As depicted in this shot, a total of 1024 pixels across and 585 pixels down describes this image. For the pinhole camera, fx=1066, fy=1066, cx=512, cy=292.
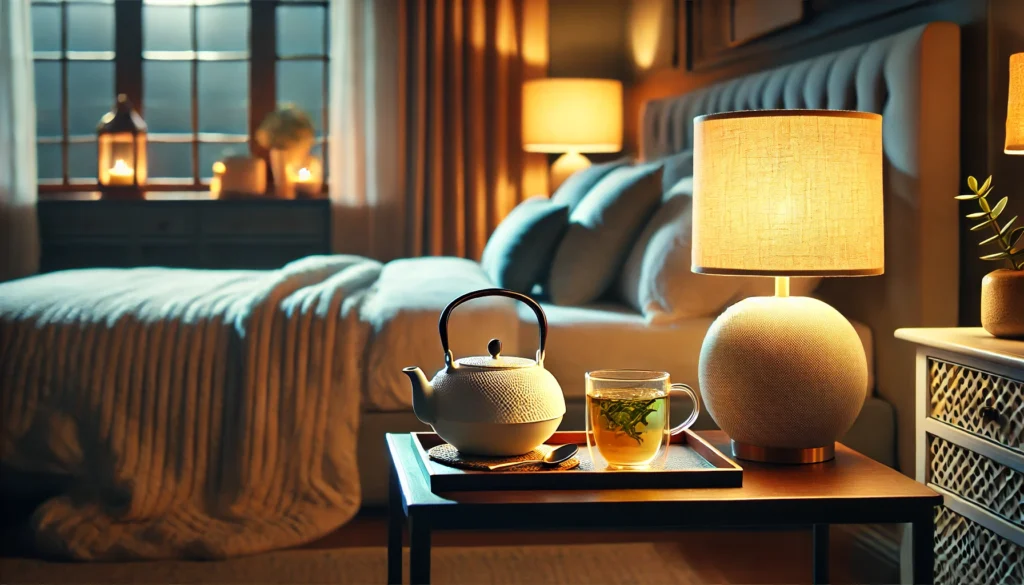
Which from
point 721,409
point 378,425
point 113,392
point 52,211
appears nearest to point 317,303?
point 378,425

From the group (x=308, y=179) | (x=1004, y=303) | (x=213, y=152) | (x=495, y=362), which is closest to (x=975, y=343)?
(x=1004, y=303)

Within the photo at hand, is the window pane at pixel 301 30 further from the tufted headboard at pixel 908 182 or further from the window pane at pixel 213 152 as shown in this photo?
the tufted headboard at pixel 908 182

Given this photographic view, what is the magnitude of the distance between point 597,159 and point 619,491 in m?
4.36

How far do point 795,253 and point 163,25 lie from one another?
4.81 metres

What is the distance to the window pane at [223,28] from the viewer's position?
5.64m

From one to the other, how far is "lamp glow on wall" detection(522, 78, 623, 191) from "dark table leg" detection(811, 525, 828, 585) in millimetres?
3410

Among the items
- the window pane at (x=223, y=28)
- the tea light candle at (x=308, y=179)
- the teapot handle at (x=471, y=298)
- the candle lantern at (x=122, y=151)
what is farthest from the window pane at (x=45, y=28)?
the teapot handle at (x=471, y=298)

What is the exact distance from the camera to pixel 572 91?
4.99m

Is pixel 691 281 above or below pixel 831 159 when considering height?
below

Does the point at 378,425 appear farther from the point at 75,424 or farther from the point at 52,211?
the point at 52,211

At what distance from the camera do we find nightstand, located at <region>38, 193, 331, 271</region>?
17.1 ft

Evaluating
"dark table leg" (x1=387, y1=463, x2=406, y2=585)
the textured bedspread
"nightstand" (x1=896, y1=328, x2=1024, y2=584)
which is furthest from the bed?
"dark table leg" (x1=387, y1=463, x2=406, y2=585)

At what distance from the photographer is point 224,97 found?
5.69 metres

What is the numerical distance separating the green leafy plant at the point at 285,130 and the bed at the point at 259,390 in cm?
276
